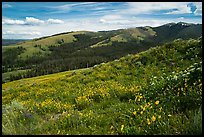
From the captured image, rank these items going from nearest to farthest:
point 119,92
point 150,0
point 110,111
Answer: point 150,0, point 110,111, point 119,92

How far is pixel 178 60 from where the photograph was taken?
52.5 feet

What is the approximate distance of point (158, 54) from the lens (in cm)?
1761

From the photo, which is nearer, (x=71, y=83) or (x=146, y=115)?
(x=146, y=115)

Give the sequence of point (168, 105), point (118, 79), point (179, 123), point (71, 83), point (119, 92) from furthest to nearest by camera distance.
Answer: point (71, 83)
point (118, 79)
point (119, 92)
point (168, 105)
point (179, 123)

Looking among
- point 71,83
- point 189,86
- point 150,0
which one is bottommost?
point 71,83

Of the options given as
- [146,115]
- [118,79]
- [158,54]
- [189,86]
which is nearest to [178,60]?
[158,54]

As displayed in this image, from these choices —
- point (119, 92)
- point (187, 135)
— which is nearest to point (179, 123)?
point (187, 135)

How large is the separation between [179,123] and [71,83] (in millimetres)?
10659

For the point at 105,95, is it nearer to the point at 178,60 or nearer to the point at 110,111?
the point at 110,111

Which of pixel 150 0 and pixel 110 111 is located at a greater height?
pixel 150 0

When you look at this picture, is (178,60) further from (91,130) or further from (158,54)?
(91,130)

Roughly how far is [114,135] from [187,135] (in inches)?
54.8

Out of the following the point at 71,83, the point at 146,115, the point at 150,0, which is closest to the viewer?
the point at 150,0

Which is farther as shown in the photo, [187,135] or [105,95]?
[105,95]
